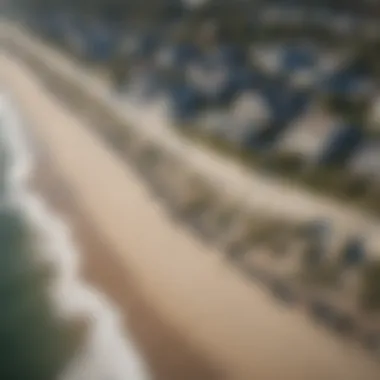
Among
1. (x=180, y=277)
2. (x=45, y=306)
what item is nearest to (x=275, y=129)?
(x=180, y=277)

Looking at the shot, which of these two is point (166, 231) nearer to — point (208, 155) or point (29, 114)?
point (208, 155)

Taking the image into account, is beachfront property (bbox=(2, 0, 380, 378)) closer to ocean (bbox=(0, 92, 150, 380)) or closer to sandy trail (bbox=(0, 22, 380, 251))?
sandy trail (bbox=(0, 22, 380, 251))

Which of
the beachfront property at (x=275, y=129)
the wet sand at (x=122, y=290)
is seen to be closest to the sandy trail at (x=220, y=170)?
the beachfront property at (x=275, y=129)

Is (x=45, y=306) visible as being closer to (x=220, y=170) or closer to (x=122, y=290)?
(x=122, y=290)

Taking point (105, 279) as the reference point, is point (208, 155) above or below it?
above

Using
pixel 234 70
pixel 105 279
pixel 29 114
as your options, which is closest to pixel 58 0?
pixel 29 114

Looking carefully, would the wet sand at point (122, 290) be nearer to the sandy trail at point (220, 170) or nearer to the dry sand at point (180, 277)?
the dry sand at point (180, 277)
